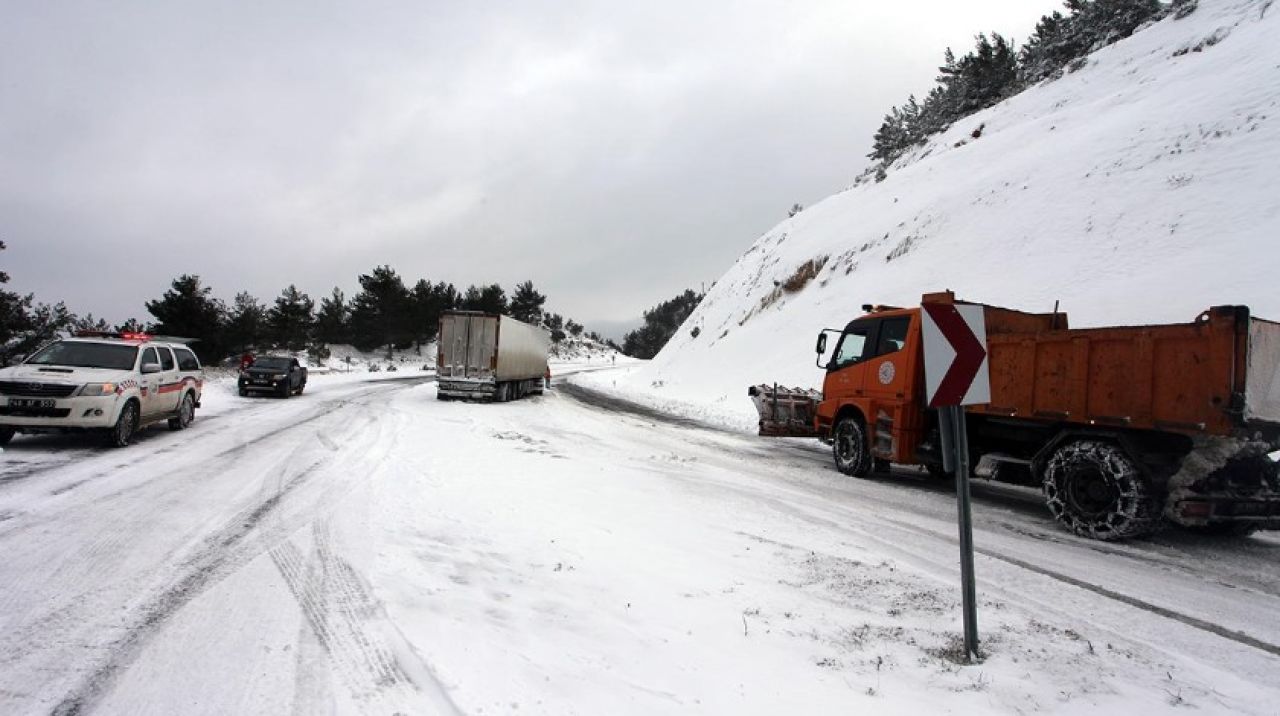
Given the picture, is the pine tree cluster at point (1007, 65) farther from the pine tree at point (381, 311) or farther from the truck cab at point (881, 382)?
the pine tree at point (381, 311)

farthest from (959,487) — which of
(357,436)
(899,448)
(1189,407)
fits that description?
(357,436)

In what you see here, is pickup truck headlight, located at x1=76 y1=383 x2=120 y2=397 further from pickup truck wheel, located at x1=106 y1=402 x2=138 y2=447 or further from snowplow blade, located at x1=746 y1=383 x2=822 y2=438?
snowplow blade, located at x1=746 y1=383 x2=822 y2=438

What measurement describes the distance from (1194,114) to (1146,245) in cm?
824

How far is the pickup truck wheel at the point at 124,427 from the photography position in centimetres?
988

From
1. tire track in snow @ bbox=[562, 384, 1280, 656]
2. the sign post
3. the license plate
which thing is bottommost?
tire track in snow @ bbox=[562, 384, 1280, 656]

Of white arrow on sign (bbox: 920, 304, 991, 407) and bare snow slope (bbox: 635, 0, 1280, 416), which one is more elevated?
bare snow slope (bbox: 635, 0, 1280, 416)

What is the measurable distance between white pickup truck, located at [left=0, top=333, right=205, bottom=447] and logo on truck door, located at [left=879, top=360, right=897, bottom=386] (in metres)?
12.4

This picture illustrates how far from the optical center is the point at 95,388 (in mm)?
9625

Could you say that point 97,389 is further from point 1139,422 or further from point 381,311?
point 381,311

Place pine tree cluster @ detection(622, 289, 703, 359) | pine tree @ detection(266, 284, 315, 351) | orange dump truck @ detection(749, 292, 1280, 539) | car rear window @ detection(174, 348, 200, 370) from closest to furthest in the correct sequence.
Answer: orange dump truck @ detection(749, 292, 1280, 539) < car rear window @ detection(174, 348, 200, 370) < pine tree @ detection(266, 284, 315, 351) < pine tree cluster @ detection(622, 289, 703, 359)

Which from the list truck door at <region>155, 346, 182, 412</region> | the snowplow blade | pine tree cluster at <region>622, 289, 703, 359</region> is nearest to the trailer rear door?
truck door at <region>155, 346, 182, 412</region>

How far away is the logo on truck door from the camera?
9684 mm

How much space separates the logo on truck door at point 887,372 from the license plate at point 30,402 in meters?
12.9

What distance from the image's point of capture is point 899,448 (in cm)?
931
